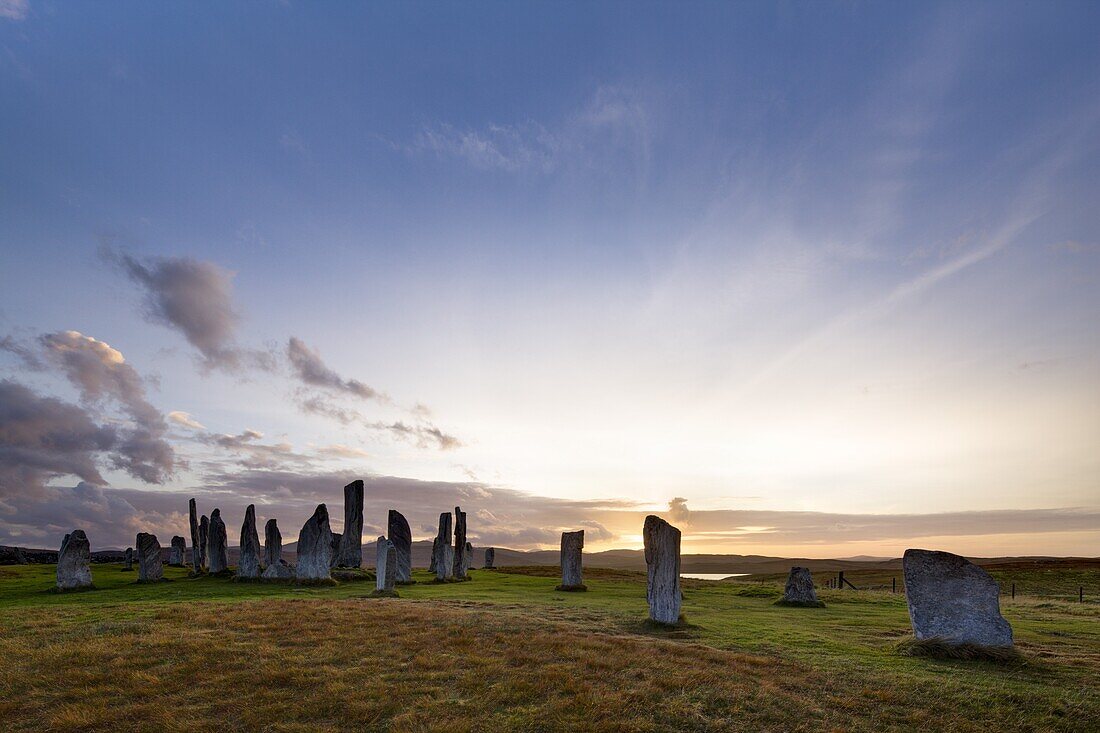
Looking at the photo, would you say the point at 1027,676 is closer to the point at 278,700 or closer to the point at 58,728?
the point at 278,700

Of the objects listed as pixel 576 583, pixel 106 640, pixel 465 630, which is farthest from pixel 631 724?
pixel 576 583

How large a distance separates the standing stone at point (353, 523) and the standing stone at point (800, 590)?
29.1 metres

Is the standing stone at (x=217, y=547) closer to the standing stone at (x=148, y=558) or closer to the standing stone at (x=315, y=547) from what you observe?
the standing stone at (x=148, y=558)

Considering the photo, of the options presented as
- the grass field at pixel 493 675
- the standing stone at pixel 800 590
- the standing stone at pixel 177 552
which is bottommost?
the standing stone at pixel 177 552

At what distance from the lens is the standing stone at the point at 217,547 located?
38844 millimetres

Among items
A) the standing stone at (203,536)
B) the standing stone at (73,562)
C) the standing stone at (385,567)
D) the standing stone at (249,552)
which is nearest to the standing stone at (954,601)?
→ the standing stone at (385,567)

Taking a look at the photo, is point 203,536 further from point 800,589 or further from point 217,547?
point 800,589

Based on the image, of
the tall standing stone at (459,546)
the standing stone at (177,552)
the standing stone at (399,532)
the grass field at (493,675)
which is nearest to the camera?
the grass field at (493,675)

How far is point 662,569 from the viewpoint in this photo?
19719mm

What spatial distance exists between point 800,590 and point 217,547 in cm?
3440

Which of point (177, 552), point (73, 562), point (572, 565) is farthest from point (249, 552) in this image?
point (177, 552)

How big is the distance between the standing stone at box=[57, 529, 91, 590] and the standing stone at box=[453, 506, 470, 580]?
63.7ft

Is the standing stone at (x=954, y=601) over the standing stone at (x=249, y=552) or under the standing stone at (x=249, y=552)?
over

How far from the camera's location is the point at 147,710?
1021 cm
